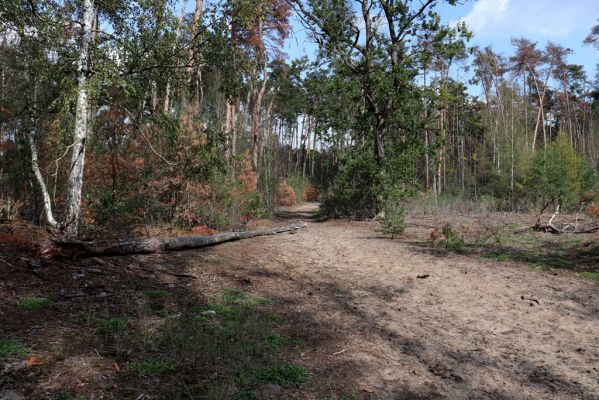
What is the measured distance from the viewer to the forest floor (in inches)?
126

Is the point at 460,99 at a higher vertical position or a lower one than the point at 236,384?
higher

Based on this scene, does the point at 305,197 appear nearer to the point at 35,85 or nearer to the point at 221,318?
the point at 35,85

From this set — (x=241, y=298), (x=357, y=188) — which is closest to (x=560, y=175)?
(x=357, y=188)

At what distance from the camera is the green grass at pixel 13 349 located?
308cm

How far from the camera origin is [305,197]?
110 ft

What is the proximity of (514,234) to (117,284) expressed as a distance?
9.44 meters

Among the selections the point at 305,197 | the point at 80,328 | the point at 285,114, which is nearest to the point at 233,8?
the point at 80,328

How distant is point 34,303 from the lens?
4188 millimetres

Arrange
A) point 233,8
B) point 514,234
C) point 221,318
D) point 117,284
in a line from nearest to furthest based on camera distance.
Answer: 1. point 221,318
2. point 117,284
3. point 233,8
4. point 514,234

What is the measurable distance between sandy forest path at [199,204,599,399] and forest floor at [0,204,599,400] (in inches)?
0.8

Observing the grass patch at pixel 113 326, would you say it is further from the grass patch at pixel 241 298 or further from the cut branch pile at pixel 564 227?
the cut branch pile at pixel 564 227

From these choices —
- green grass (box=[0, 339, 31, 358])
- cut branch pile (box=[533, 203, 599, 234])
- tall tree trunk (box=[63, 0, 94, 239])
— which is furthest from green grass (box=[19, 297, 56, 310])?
cut branch pile (box=[533, 203, 599, 234])

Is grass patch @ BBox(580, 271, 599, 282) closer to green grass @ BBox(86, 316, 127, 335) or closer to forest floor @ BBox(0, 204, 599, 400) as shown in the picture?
forest floor @ BBox(0, 204, 599, 400)

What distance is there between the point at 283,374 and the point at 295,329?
3.63ft
